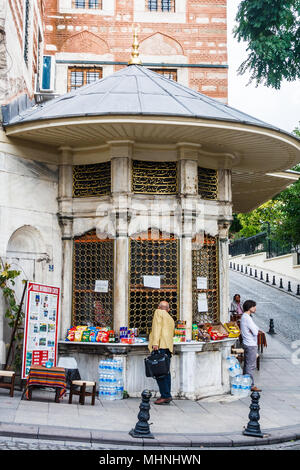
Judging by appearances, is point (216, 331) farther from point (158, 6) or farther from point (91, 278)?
point (158, 6)

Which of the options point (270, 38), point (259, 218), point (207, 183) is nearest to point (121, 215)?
point (207, 183)

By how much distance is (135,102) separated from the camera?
33.8ft

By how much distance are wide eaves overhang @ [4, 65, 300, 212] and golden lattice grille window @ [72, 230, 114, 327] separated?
195 cm

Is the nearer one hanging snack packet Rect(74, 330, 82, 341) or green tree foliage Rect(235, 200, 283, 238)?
hanging snack packet Rect(74, 330, 82, 341)

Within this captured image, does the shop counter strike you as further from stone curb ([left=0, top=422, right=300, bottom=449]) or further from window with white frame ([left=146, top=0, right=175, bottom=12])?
window with white frame ([left=146, top=0, right=175, bottom=12])

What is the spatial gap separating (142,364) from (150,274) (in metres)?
1.68

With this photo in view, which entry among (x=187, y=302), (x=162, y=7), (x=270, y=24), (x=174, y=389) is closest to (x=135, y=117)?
(x=187, y=302)

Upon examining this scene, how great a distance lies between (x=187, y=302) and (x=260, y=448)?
358cm

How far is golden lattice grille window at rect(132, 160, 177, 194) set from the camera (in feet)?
35.9

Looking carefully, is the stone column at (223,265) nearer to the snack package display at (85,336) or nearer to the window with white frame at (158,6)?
the snack package display at (85,336)

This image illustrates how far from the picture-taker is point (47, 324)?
33.6 ft

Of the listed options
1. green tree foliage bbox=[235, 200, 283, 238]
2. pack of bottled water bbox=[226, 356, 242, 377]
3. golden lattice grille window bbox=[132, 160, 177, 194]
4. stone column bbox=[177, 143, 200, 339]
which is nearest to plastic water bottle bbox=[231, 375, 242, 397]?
pack of bottled water bbox=[226, 356, 242, 377]

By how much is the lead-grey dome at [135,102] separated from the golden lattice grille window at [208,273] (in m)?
2.56
